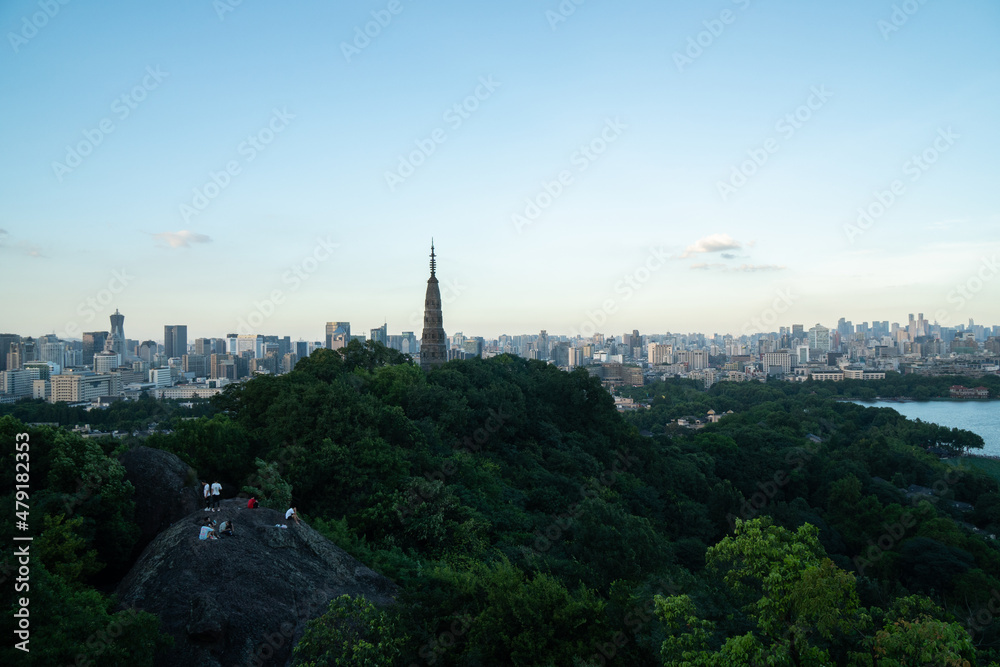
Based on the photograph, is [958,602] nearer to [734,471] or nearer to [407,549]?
[734,471]

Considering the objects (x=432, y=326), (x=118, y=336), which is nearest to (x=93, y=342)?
(x=118, y=336)

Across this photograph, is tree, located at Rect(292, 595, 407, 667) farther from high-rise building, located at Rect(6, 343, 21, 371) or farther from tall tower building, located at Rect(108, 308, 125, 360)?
tall tower building, located at Rect(108, 308, 125, 360)

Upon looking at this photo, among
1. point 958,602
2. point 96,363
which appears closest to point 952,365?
point 958,602

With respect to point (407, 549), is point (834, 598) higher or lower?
higher

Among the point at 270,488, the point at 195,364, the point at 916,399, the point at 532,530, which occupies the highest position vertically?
the point at 195,364

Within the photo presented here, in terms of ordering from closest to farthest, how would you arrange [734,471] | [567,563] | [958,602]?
1. [567,563]
2. [958,602]
3. [734,471]

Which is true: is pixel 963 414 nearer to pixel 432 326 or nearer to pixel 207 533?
Result: pixel 432 326

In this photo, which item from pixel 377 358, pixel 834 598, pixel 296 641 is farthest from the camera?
pixel 377 358
